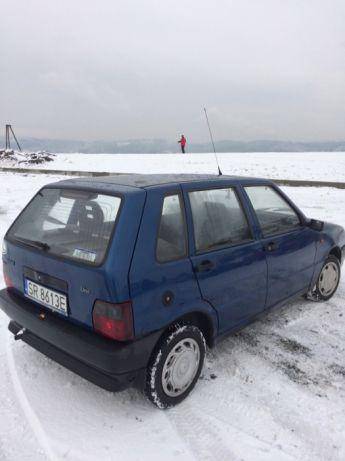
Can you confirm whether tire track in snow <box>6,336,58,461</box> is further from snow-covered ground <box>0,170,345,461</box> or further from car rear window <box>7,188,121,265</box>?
car rear window <box>7,188,121,265</box>

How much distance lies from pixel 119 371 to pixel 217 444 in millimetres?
798

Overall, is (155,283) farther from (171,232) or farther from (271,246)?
(271,246)

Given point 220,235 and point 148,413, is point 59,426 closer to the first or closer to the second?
point 148,413

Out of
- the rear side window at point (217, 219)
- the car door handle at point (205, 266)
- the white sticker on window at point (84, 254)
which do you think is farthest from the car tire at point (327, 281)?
the white sticker on window at point (84, 254)

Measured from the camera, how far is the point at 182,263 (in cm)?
292

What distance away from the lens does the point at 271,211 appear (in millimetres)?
4027

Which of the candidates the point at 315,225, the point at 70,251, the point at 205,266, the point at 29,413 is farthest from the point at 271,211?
the point at 29,413

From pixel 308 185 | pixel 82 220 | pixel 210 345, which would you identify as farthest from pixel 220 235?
→ pixel 308 185

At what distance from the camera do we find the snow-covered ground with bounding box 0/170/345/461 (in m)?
2.59

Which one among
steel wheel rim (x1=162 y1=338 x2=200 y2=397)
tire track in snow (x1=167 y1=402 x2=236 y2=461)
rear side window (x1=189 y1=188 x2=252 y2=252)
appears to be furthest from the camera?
rear side window (x1=189 y1=188 x2=252 y2=252)

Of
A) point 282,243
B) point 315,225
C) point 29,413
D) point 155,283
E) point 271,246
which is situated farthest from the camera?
point 315,225

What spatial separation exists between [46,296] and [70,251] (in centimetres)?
42

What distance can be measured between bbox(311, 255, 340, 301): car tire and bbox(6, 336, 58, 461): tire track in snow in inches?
130

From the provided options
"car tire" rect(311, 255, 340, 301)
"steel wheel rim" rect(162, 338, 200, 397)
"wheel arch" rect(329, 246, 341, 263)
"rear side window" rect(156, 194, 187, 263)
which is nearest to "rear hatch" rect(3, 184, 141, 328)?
"rear side window" rect(156, 194, 187, 263)
